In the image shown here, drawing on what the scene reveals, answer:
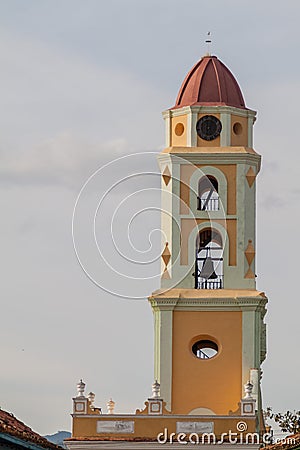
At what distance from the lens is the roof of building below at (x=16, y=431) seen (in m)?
34.0

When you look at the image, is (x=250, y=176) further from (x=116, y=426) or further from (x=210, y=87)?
(x=116, y=426)

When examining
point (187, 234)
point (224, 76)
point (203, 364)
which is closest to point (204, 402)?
point (203, 364)

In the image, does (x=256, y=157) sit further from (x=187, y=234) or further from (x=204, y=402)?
(x=204, y=402)

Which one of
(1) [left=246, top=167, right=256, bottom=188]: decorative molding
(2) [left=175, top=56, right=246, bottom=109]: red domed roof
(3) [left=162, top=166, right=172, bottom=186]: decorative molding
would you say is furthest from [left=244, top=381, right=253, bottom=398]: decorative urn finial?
(2) [left=175, top=56, right=246, bottom=109]: red domed roof

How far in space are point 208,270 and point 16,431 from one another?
69.8 ft

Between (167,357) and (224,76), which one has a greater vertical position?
(224,76)

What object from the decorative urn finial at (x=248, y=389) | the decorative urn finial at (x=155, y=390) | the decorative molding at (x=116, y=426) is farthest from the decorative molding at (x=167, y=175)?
the decorative molding at (x=116, y=426)

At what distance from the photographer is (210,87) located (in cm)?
5700

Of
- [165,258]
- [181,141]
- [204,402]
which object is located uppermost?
[181,141]

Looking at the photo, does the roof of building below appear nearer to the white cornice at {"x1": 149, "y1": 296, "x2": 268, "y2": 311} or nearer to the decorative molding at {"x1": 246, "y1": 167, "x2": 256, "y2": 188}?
the white cornice at {"x1": 149, "y1": 296, "x2": 268, "y2": 311}

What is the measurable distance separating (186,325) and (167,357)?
1074 mm

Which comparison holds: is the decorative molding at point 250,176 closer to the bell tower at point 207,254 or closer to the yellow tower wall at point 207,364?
the bell tower at point 207,254

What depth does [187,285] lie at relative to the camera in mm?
55562

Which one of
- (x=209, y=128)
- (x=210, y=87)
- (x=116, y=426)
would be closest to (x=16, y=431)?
(x=116, y=426)
